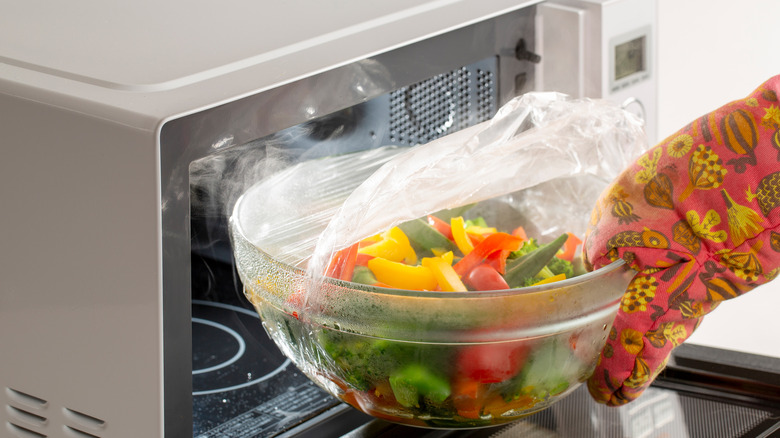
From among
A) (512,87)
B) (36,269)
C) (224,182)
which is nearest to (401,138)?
(512,87)

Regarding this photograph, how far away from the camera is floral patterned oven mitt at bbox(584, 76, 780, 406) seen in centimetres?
55

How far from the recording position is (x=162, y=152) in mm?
492

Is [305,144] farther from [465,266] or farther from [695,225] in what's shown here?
[695,225]

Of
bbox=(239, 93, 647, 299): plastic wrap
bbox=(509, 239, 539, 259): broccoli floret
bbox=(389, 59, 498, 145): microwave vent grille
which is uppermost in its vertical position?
bbox=(389, 59, 498, 145): microwave vent grille

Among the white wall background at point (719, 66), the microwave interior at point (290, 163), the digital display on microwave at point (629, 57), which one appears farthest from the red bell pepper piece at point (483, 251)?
the white wall background at point (719, 66)

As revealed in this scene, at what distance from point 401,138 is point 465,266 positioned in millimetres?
196

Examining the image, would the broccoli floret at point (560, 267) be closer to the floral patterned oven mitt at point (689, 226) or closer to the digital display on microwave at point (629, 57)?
the floral patterned oven mitt at point (689, 226)

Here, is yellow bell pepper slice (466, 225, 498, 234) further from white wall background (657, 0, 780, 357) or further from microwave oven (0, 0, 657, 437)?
white wall background (657, 0, 780, 357)

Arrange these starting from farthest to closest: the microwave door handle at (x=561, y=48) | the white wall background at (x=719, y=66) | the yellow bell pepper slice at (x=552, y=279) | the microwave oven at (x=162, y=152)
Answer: the white wall background at (x=719, y=66) → the microwave door handle at (x=561, y=48) → the yellow bell pepper slice at (x=552, y=279) → the microwave oven at (x=162, y=152)

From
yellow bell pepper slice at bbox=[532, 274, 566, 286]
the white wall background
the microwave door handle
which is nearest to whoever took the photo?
yellow bell pepper slice at bbox=[532, 274, 566, 286]

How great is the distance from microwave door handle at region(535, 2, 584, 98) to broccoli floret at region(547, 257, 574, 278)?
16cm

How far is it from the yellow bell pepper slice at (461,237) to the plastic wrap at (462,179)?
0.03m

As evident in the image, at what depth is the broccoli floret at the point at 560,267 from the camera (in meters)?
0.67

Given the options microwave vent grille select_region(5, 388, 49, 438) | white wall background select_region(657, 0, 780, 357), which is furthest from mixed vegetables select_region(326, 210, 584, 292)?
white wall background select_region(657, 0, 780, 357)
